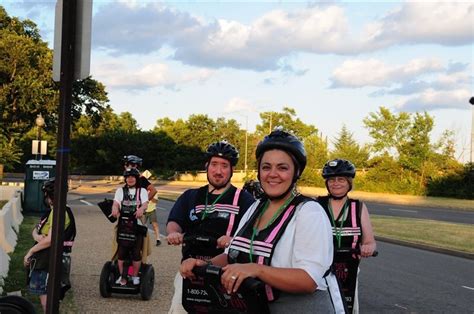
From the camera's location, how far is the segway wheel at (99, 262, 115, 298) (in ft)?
26.5

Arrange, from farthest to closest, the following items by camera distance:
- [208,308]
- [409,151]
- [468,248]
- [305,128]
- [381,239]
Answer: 1. [305,128]
2. [409,151]
3. [381,239]
4. [468,248]
5. [208,308]

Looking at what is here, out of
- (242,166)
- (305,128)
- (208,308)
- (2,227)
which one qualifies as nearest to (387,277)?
(2,227)

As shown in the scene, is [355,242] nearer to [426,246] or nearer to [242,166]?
[426,246]

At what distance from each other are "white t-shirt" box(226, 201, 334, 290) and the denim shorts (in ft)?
13.7

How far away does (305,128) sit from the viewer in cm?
9494

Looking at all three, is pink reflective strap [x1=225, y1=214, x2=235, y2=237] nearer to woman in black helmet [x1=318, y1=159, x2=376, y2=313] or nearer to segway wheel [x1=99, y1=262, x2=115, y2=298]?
woman in black helmet [x1=318, y1=159, x2=376, y2=313]

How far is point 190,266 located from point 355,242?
9.09ft

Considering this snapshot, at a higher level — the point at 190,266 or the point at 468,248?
the point at 190,266

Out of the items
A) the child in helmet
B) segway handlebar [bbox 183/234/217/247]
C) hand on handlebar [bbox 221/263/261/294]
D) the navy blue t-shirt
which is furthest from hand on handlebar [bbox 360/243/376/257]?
the child in helmet

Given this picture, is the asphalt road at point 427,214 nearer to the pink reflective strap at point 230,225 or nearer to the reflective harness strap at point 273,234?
the pink reflective strap at point 230,225

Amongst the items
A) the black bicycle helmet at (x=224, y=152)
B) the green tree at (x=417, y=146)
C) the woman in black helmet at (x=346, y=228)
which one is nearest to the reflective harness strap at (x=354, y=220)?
the woman in black helmet at (x=346, y=228)

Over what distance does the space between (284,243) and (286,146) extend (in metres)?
0.44

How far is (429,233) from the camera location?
61.8 ft

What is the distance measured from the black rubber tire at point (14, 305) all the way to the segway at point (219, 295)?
3.02 metres
